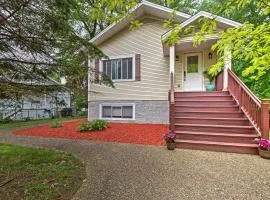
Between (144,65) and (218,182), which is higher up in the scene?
(144,65)

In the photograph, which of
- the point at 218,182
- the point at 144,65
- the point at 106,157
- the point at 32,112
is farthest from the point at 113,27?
the point at 32,112

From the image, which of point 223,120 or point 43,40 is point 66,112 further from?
point 223,120

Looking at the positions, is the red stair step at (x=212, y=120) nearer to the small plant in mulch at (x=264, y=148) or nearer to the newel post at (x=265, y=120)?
the newel post at (x=265, y=120)

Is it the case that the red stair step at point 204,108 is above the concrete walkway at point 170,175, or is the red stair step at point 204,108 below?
above

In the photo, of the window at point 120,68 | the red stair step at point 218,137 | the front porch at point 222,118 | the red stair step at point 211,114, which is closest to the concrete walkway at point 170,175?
the front porch at point 222,118

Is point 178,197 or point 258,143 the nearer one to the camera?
point 178,197

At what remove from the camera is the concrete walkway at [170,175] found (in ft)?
12.0

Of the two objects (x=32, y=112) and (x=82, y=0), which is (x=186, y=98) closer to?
(x=82, y=0)

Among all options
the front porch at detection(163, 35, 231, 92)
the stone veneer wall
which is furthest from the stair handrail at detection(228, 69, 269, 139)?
the stone veneer wall

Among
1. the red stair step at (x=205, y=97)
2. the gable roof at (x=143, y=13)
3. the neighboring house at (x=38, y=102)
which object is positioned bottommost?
the neighboring house at (x=38, y=102)

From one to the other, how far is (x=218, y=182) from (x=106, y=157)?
115 inches

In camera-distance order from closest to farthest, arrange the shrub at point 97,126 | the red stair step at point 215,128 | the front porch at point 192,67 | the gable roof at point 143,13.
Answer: the red stair step at point 215,128 < the shrub at point 97,126 < the gable roof at point 143,13 < the front porch at point 192,67

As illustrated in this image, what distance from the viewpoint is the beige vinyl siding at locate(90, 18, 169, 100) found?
452 inches

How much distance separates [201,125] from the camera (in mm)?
7344
